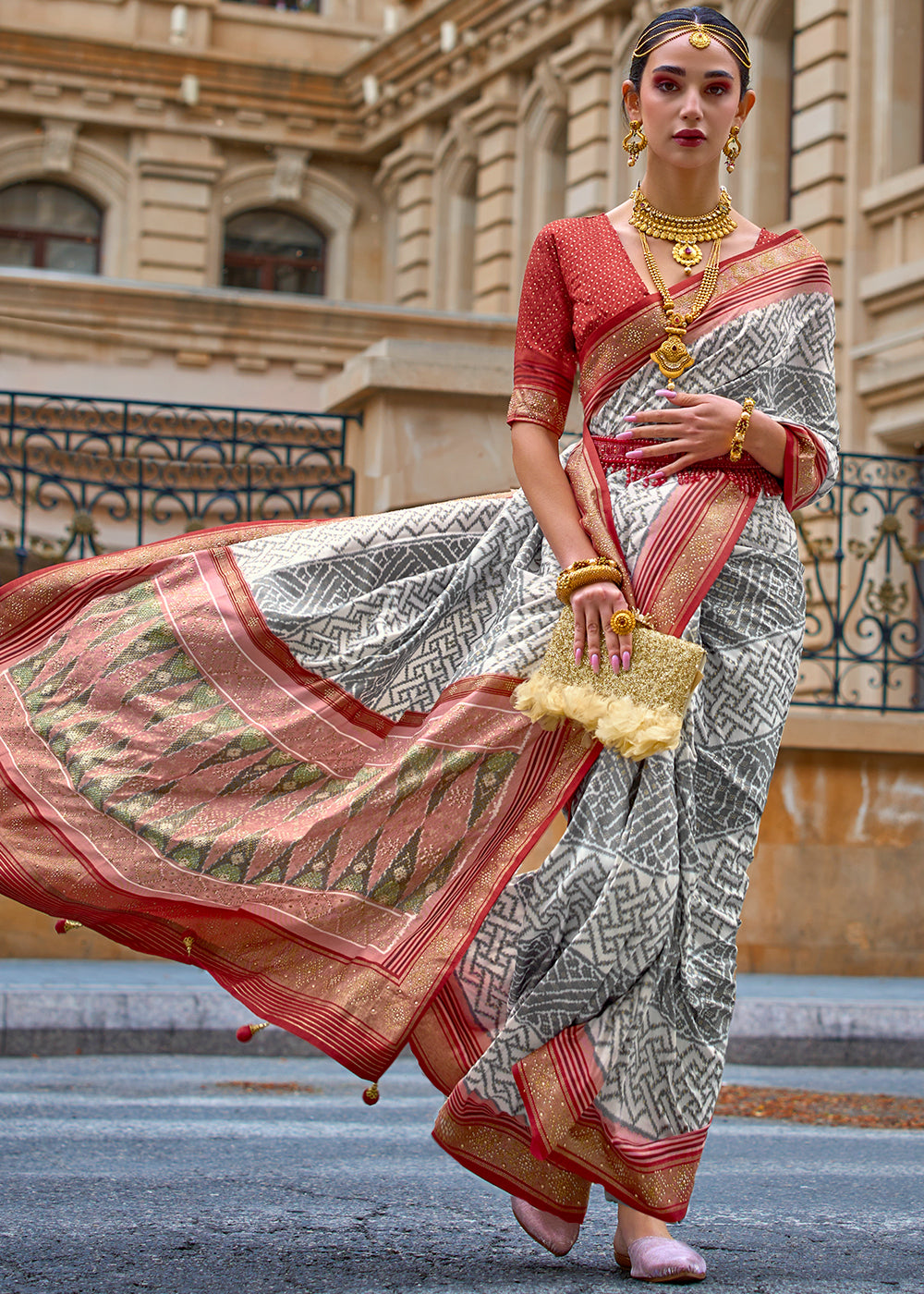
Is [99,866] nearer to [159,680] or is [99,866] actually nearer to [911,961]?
[159,680]

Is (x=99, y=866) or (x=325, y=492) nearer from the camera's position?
(x=99, y=866)

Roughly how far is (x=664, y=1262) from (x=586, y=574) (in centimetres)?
114

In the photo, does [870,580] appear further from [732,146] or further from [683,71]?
[683,71]

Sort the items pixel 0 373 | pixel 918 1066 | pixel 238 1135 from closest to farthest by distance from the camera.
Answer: pixel 238 1135, pixel 918 1066, pixel 0 373

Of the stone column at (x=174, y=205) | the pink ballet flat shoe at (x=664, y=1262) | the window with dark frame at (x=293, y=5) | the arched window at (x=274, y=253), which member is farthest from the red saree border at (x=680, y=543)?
the window with dark frame at (x=293, y=5)

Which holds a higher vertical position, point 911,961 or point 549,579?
point 549,579

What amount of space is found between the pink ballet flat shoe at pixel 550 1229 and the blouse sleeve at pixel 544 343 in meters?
1.39

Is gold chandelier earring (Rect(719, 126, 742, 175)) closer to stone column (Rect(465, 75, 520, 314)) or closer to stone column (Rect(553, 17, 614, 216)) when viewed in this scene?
stone column (Rect(553, 17, 614, 216))

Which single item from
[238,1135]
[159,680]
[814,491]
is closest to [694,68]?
[814,491]

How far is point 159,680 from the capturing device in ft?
11.1

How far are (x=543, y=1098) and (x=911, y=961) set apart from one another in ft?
21.5

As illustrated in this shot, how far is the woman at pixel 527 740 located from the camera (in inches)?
120

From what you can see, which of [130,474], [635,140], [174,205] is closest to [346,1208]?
[635,140]

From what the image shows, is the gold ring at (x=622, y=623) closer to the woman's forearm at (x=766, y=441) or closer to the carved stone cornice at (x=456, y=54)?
the woman's forearm at (x=766, y=441)
